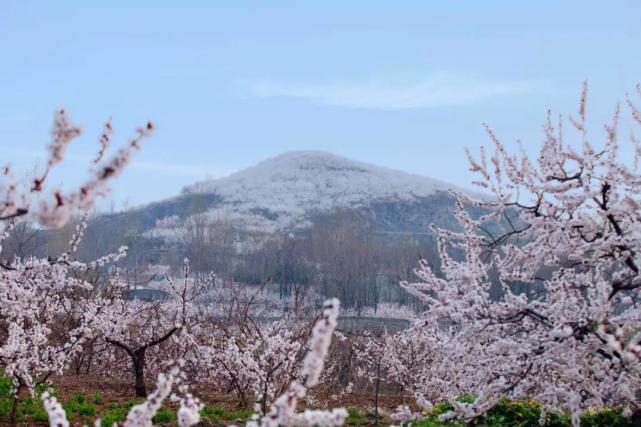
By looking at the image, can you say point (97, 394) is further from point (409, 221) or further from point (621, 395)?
point (409, 221)

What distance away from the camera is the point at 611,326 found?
13.8 feet

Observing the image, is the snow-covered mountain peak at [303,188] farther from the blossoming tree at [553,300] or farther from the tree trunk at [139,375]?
the blossoming tree at [553,300]

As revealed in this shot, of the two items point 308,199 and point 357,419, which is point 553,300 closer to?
point 357,419

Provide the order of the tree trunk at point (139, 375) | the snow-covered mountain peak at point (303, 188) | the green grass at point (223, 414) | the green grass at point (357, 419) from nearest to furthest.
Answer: the green grass at point (223, 414), the green grass at point (357, 419), the tree trunk at point (139, 375), the snow-covered mountain peak at point (303, 188)

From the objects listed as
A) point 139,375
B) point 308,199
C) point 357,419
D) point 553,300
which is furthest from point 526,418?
point 308,199

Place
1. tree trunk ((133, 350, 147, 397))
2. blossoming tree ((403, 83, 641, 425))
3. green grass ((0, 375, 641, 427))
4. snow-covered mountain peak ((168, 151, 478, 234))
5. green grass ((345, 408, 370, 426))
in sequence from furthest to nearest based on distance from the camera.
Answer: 1. snow-covered mountain peak ((168, 151, 478, 234))
2. tree trunk ((133, 350, 147, 397))
3. green grass ((345, 408, 370, 426))
4. green grass ((0, 375, 641, 427))
5. blossoming tree ((403, 83, 641, 425))

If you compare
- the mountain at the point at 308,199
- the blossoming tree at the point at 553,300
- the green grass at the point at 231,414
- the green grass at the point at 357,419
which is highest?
the mountain at the point at 308,199

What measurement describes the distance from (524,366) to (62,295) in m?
13.8

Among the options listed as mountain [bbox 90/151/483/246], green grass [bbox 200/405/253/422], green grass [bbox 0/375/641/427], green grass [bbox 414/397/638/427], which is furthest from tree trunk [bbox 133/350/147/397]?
mountain [bbox 90/151/483/246]

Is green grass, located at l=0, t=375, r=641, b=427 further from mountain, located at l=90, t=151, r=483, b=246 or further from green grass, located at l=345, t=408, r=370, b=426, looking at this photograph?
mountain, located at l=90, t=151, r=483, b=246

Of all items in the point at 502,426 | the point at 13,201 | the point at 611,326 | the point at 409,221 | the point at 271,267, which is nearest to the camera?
the point at 13,201

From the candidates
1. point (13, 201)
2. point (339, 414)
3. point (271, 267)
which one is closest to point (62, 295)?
point (13, 201)

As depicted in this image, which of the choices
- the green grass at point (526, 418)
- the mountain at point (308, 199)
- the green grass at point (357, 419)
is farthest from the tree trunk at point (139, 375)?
the mountain at point (308, 199)

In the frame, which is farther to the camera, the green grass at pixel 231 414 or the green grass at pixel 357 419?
the green grass at pixel 357 419
